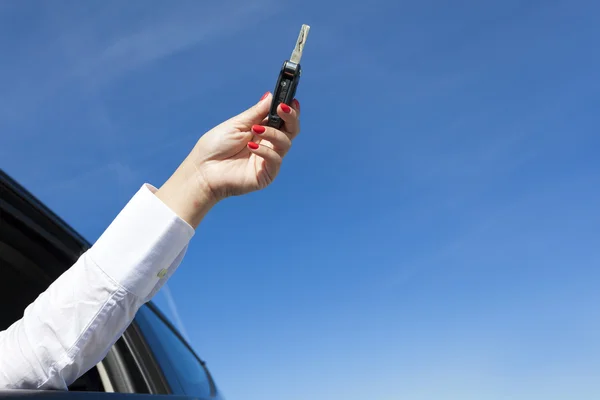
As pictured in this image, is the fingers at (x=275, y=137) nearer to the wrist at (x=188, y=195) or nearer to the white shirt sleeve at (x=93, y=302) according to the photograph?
the wrist at (x=188, y=195)

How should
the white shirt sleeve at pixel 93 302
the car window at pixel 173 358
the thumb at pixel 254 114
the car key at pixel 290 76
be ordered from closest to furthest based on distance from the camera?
the white shirt sleeve at pixel 93 302, the car key at pixel 290 76, the thumb at pixel 254 114, the car window at pixel 173 358

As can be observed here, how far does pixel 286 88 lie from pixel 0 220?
3.09ft

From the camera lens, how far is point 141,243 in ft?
4.71

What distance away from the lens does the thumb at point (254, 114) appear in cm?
166

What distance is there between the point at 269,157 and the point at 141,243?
0.41 meters

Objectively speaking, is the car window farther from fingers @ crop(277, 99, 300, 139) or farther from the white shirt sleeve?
fingers @ crop(277, 99, 300, 139)

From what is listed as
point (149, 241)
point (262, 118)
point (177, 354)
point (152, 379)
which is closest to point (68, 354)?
point (149, 241)

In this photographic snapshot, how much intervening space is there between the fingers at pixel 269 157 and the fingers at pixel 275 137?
2 cm

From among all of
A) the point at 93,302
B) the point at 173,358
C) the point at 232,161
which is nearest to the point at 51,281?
the point at 173,358

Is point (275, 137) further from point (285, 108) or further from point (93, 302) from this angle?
point (93, 302)

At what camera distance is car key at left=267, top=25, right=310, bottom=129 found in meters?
1.52

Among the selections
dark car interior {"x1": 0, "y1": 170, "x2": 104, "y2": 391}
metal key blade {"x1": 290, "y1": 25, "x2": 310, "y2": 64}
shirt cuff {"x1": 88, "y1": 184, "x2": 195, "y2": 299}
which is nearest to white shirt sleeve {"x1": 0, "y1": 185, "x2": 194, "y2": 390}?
shirt cuff {"x1": 88, "y1": 184, "x2": 195, "y2": 299}

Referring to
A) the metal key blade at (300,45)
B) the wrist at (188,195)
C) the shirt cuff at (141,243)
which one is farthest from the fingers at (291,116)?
the shirt cuff at (141,243)

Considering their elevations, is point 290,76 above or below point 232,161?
above
